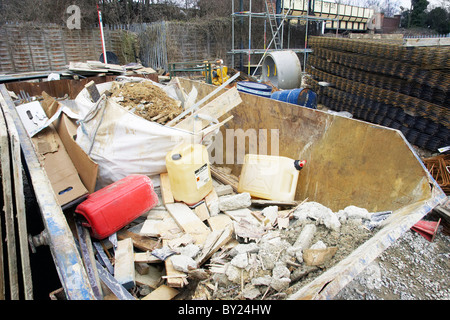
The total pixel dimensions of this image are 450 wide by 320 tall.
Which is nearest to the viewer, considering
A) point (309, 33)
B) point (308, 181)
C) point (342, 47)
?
point (308, 181)

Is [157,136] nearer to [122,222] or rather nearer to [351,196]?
[122,222]

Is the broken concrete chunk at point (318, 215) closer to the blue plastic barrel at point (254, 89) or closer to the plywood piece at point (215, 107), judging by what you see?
the plywood piece at point (215, 107)

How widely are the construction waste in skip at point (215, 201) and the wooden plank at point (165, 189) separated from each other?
0.01 m

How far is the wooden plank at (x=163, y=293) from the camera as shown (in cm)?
182

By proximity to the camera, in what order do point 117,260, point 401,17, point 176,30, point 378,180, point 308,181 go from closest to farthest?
point 117,260, point 378,180, point 308,181, point 176,30, point 401,17

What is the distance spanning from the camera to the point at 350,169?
2.68m

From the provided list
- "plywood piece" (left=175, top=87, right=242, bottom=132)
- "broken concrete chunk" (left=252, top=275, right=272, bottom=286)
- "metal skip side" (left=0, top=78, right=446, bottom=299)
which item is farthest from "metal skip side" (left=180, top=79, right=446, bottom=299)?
"plywood piece" (left=175, top=87, right=242, bottom=132)

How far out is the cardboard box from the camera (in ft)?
7.57

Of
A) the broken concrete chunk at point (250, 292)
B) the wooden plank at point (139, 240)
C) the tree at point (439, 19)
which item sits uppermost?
the tree at point (439, 19)

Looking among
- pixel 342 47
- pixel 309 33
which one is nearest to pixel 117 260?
pixel 342 47

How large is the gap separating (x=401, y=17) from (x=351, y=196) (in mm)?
40413

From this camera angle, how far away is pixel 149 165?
2.94 m

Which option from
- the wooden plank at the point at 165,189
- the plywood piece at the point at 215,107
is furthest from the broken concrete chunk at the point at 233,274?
the plywood piece at the point at 215,107

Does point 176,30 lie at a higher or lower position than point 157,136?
higher
